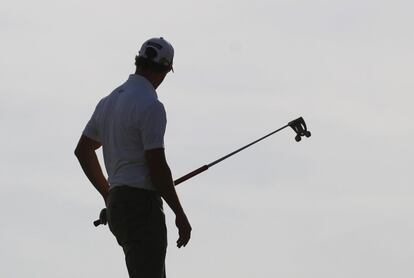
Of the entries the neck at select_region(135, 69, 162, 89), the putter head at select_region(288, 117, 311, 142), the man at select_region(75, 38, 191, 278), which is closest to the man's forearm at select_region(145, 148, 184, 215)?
the man at select_region(75, 38, 191, 278)

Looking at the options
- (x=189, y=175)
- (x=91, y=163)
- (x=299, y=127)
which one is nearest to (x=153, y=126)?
(x=91, y=163)

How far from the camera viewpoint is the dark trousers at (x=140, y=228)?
23.0ft

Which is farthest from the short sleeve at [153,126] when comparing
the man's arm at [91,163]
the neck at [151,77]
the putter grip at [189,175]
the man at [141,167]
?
the putter grip at [189,175]

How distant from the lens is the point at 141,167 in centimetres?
712

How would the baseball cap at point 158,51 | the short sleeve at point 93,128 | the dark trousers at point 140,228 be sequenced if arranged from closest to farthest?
the dark trousers at point 140,228 → the baseball cap at point 158,51 → the short sleeve at point 93,128

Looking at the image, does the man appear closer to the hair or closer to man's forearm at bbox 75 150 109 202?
the hair

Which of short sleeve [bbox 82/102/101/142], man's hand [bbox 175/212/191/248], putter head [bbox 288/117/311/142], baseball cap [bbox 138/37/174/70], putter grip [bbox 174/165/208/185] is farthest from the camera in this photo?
putter head [bbox 288/117/311/142]

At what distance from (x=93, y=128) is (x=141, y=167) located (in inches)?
23.0

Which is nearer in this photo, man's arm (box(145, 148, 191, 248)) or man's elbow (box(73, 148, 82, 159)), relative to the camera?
man's arm (box(145, 148, 191, 248))

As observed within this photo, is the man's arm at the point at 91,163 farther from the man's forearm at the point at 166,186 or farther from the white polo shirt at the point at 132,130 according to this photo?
the man's forearm at the point at 166,186

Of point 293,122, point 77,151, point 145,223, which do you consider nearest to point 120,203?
point 145,223

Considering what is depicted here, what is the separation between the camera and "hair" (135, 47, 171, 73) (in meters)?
7.21

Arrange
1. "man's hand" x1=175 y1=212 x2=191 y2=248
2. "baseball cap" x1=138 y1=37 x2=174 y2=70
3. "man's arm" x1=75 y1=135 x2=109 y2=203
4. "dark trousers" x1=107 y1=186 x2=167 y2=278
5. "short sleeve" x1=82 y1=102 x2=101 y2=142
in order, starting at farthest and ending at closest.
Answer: "man's arm" x1=75 y1=135 x2=109 y2=203, "short sleeve" x1=82 y1=102 x2=101 y2=142, "baseball cap" x1=138 y1=37 x2=174 y2=70, "dark trousers" x1=107 y1=186 x2=167 y2=278, "man's hand" x1=175 y1=212 x2=191 y2=248

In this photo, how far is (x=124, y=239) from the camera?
7.16 meters
